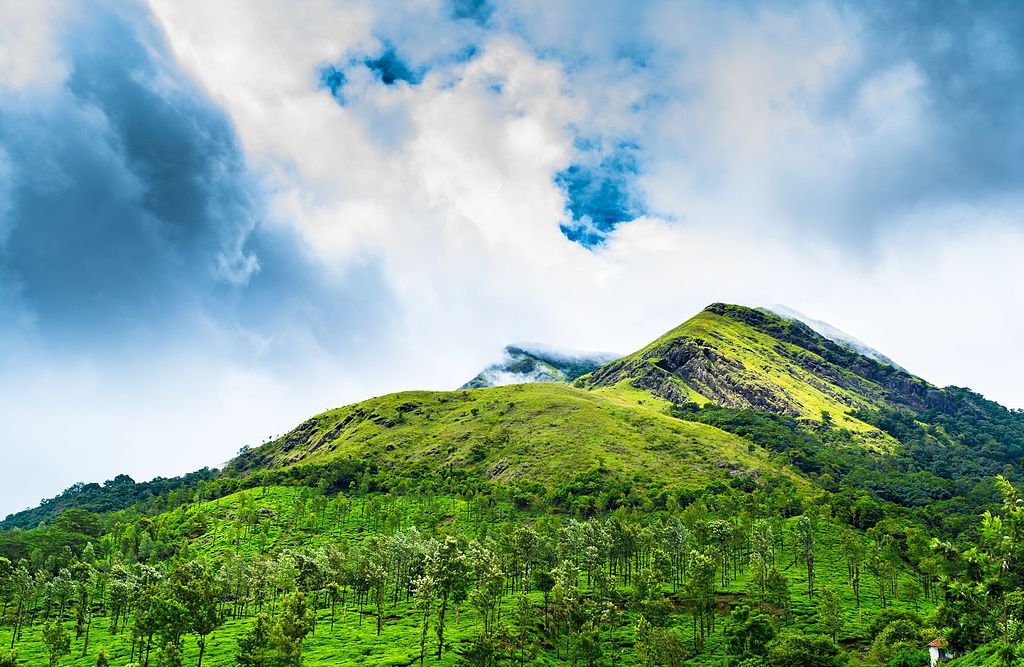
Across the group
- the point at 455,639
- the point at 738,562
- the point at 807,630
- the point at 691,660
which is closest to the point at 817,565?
the point at 738,562

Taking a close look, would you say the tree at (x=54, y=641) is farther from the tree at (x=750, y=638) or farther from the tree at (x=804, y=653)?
the tree at (x=804, y=653)

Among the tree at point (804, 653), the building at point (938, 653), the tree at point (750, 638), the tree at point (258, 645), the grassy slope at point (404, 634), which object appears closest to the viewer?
the building at point (938, 653)

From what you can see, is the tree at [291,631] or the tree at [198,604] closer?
the tree at [291,631]

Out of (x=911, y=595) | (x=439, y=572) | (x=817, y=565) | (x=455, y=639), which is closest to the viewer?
(x=439, y=572)

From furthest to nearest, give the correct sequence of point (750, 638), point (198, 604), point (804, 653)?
1. point (750, 638)
2. point (198, 604)
3. point (804, 653)

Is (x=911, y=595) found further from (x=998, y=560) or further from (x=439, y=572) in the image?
(x=439, y=572)

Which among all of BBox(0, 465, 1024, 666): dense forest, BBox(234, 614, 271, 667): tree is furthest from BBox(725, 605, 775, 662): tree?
BBox(234, 614, 271, 667): tree

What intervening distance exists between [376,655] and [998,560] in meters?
84.3

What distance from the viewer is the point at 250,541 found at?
638ft

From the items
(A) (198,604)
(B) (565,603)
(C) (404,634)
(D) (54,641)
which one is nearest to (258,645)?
(A) (198,604)

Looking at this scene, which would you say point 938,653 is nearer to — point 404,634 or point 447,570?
point 447,570

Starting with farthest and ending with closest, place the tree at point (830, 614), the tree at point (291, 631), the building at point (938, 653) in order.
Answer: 1. the tree at point (830, 614)
2. the tree at point (291, 631)
3. the building at point (938, 653)

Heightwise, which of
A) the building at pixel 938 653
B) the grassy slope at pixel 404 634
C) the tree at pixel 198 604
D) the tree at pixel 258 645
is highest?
the tree at pixel 198 604

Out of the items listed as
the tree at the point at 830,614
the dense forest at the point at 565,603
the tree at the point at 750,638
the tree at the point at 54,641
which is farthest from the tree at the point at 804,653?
the tree at the point at 54,641
